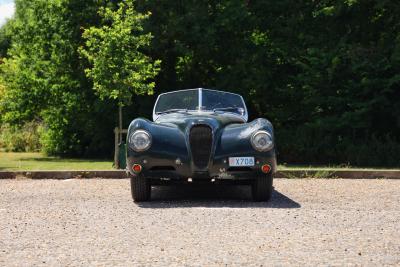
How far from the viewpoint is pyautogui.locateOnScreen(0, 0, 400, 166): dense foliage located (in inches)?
714

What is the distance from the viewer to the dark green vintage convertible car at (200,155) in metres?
8.77

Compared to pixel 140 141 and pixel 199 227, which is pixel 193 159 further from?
pixel 199 227

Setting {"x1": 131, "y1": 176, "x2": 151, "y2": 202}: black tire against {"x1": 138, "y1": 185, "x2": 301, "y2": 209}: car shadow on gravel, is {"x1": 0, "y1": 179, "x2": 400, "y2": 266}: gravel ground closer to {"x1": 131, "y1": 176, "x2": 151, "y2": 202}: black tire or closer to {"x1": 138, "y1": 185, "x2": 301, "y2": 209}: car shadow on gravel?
{"x1": 138, "y1": 185, "x2": 301, "y2": 209}: car shadow on gravel

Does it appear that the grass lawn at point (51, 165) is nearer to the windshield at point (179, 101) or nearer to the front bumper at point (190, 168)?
the windshield at point (179, 101)

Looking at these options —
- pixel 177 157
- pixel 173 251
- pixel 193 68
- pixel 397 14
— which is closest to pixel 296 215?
pixel 177 157

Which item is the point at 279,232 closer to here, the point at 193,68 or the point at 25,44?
the point at 193,68

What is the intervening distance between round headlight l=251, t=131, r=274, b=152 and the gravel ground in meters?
0.78

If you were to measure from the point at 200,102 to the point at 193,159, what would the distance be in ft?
6.08

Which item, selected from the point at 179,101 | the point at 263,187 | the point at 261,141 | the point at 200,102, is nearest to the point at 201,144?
the point at 261,141

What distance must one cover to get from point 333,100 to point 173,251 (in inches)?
530

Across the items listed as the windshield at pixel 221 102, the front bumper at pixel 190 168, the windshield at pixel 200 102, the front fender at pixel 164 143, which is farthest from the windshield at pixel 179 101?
the front bumper at pixel 190 168

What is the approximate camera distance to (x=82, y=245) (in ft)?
19.4

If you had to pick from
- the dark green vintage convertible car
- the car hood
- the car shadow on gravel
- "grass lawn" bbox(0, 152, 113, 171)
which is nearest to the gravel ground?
the car shadow on gravel

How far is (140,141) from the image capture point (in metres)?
8.83
